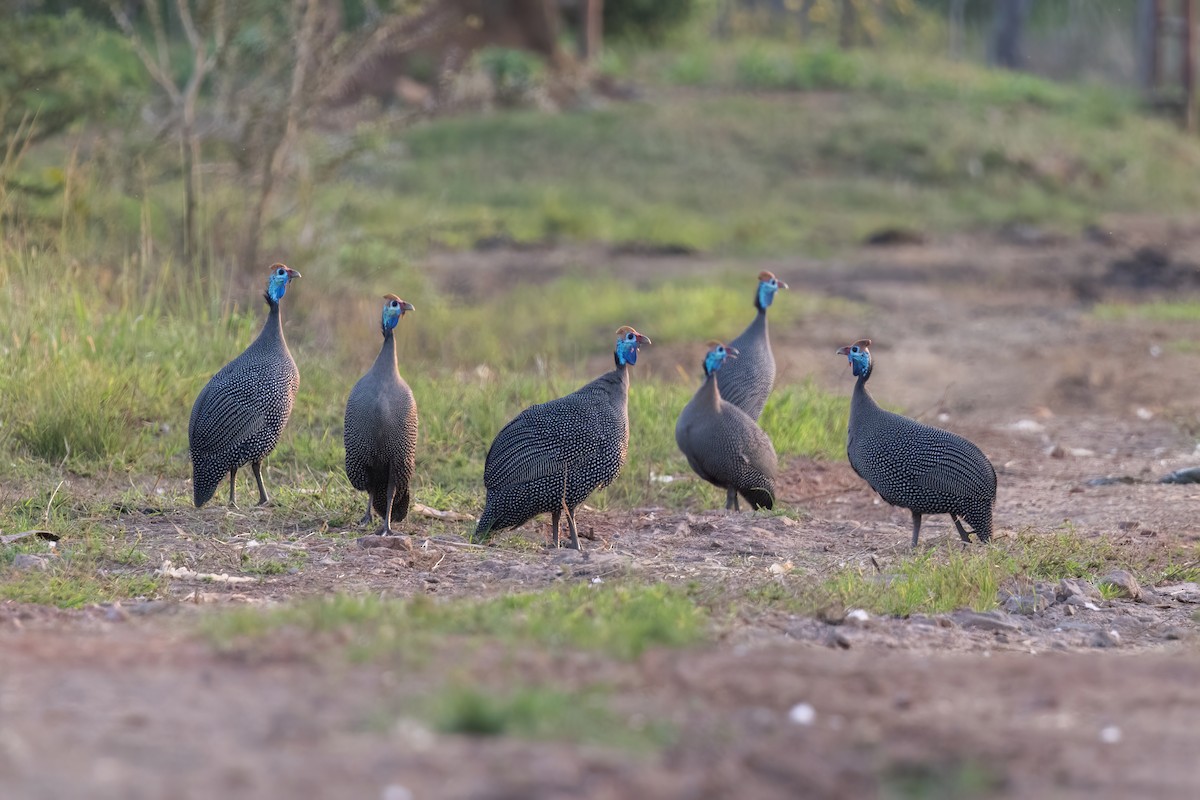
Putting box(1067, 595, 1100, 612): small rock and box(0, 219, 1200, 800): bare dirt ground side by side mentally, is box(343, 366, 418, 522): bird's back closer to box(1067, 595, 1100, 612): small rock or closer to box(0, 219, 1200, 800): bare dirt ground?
box(0, 219, 1200, 800): bare dirt ground

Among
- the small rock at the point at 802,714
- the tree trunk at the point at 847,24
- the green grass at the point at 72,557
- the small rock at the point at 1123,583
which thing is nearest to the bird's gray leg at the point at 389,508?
the green grass at the point at 72,557

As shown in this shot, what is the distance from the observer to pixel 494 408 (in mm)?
7832

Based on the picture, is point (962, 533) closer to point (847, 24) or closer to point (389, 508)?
point (389, 508)

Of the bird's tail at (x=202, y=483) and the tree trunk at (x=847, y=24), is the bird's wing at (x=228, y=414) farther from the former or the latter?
the tree trunk at (x=847, y=24)

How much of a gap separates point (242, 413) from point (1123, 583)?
3354 mm

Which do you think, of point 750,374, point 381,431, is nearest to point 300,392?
point 381,431

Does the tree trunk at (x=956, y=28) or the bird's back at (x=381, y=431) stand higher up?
the tree trunk at (x=956, y=28)

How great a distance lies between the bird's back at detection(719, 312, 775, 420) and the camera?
7.68 meters

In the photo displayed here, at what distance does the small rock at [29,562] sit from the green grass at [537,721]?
2.47m

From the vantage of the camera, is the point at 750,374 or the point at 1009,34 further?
the point at 1009,34

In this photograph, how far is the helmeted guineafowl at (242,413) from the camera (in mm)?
6348

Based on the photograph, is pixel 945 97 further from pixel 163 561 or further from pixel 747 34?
pixel 163 561

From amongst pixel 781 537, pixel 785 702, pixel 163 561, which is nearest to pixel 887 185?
pixel 781 537

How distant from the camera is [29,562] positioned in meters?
5.56
